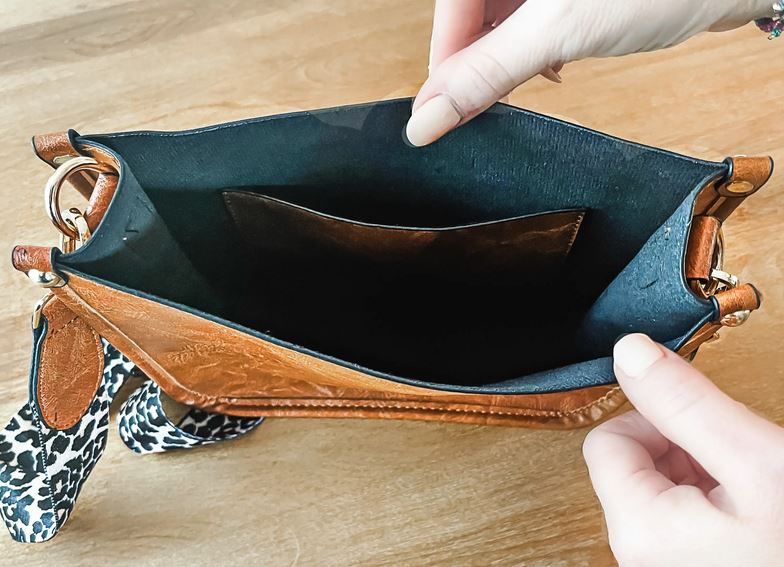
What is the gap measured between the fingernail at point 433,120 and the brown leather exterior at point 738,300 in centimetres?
23

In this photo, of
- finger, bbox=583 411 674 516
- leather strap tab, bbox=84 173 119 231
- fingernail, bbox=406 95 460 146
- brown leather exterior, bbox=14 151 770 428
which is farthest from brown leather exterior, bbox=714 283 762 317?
leather strap tab, bbox=84 173 119 231

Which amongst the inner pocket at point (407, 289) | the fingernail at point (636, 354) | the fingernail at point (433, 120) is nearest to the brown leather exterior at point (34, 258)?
the inner pocket at point (407, 289)

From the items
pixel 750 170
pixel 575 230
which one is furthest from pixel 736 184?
pixel 575 230

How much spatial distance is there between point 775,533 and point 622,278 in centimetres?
21

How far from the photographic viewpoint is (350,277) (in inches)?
24.5

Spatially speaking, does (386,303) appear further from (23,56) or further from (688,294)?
(23,56)

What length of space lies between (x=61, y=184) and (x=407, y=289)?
1.02ft

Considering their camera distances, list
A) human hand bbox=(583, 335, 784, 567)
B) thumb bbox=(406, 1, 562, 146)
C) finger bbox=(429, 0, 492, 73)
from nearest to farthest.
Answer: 1. human hand bbox=(583, 335, 784, 567)
2. thumb bbox=(406, 1, 562, 146)
3. finger bbox=(429, 0, 492, 73)

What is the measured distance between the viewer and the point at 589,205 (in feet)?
1.77

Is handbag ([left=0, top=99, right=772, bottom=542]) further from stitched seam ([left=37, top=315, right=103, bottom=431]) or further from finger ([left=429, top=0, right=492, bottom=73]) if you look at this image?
finger ([left=429, top=0, right=492, bottom=73])

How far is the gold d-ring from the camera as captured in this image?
18.1 inches

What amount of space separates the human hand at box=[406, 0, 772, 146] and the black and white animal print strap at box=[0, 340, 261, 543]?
1.18 ft

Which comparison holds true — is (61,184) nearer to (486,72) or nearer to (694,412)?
(486,72)

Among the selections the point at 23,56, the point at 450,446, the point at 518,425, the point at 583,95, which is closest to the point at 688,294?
the point at 518,425
